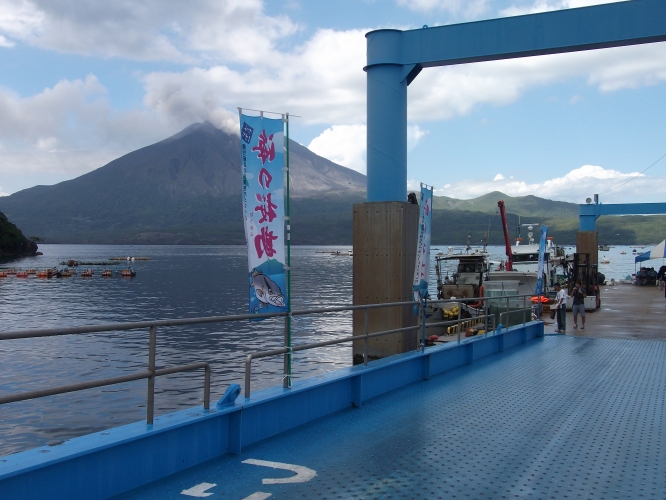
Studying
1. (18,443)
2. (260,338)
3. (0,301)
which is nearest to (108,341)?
(260,338)

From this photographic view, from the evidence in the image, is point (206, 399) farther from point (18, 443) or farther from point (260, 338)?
point (260, 338)

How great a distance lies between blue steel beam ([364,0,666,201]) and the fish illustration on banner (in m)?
1.31

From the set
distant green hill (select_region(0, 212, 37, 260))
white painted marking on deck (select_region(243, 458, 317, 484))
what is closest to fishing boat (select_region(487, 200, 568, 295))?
white painted marking on deck (select_region(243, 458, 317, 484))

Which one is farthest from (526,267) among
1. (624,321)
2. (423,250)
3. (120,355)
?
(423,250)

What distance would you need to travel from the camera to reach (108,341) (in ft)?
94.3

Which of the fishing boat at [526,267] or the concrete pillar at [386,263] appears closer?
the concrete pillar at [386,263]

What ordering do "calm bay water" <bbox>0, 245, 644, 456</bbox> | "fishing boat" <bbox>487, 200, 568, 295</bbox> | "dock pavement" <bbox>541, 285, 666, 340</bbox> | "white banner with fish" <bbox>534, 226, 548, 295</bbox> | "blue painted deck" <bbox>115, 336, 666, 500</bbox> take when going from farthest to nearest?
"fishing boat" <bbox>487, 200, 568, 295</bbox>
"dock pavement" <bbox>541, 285, 666, 340</bbox>
"white banner with fish" <bbox>534, 226, 548, 295</bbox>
"calm bay water" <bbox>0, 245, 644, 456</bbox>
"blue painted deck" <bbox>115, 336, 666, 500</bbox>

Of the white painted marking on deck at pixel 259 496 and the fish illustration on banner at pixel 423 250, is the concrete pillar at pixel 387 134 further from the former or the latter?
the white painted marking on deck at pixel 259 496

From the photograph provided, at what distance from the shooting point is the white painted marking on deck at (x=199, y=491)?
4797mm

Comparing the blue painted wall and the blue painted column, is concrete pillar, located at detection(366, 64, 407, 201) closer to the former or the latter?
the blue painted column

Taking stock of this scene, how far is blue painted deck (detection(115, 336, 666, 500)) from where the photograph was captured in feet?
16.8

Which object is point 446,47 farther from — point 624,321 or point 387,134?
point 624,321

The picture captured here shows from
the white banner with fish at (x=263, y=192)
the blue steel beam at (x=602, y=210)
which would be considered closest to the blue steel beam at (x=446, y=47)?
the white banner with fish at (x=263, y=192)

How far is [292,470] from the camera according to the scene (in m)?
5.43
